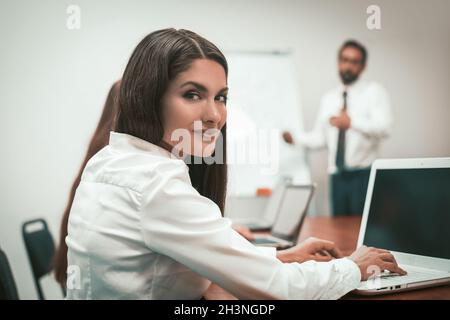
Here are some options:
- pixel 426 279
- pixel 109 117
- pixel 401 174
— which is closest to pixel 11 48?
pixel 109 117

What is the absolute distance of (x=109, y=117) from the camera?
4.37 feet

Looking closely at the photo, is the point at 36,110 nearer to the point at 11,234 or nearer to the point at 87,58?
the point at 87,58

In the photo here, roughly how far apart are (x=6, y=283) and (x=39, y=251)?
0.79 m

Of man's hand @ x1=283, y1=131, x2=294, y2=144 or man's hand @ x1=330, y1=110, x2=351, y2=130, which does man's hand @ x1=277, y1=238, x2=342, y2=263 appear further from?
man's hand @ x1=283, y1=131, x2=294, y2=144

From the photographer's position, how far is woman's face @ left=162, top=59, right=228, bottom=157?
768 millimetres

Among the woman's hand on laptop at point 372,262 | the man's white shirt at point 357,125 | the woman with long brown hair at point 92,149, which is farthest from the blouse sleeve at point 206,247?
the man's white shirt at point 357,125

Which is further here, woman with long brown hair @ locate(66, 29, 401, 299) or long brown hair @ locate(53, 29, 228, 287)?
long brown hair @ locate(53, 29, 228, 287)

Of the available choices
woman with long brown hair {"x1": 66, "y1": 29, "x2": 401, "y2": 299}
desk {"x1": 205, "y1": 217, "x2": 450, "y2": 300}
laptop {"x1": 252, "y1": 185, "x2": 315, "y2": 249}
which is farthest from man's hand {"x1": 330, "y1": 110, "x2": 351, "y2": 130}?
woman with long brown hair {"x1": 66, "y1": 29, "x2": 401, "y2": 299}

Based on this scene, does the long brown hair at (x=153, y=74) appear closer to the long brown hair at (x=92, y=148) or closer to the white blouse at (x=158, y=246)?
the white blouse at (x=158, y=246)

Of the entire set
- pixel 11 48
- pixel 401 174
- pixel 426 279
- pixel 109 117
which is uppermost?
pixel 11 48

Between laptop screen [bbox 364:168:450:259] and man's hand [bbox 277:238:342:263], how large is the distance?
12cm

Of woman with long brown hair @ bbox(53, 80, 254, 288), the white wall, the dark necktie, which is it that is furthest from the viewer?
the dark necktie
